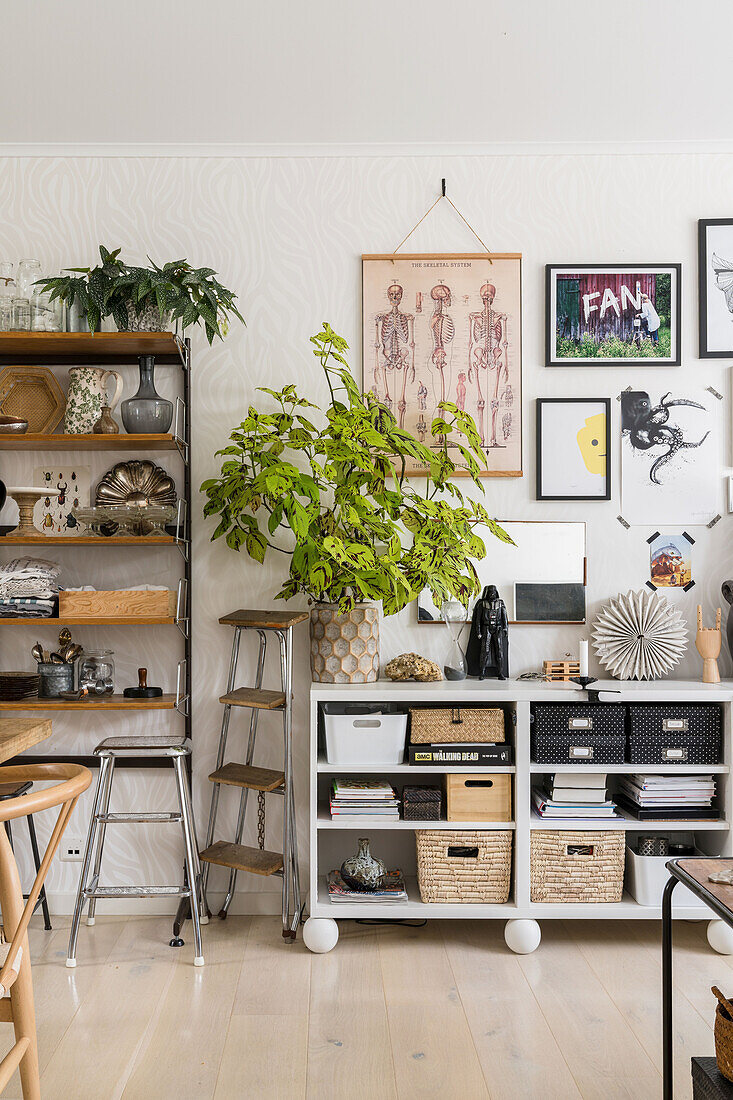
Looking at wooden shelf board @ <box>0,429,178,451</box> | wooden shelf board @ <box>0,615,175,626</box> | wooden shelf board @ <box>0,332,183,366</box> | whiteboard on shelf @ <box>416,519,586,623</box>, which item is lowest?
wooden shelf board @ <box>0,615,175,626</box>

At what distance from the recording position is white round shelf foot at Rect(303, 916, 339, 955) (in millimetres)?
2842

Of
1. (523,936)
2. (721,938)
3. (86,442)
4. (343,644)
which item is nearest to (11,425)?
(86,442)

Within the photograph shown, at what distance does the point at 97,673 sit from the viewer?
3113mm

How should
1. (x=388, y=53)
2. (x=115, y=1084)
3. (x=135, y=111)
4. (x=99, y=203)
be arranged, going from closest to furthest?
(x=115, y=1084)
(x=388, y=53)
(x=135, y=111)
(x=99, y=203)

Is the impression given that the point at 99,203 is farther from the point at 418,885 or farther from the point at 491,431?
the point at 418,885

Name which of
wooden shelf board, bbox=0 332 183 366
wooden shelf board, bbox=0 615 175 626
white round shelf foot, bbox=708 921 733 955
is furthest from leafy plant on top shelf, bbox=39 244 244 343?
white round shelf foot, bbox=708 921 733 955

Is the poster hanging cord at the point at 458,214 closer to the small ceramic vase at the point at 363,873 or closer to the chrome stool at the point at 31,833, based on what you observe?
the small ceramic vase at the point at 363,873

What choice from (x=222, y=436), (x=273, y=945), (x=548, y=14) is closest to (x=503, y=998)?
(x=273, y=945)

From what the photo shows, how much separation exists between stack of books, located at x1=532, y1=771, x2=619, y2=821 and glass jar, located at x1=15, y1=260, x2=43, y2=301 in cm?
245

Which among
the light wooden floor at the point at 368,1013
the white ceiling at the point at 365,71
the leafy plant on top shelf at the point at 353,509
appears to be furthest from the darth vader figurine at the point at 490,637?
the white ceiling at the point at 365,71

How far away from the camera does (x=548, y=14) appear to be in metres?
2.45

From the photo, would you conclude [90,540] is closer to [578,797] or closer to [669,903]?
[578,797]

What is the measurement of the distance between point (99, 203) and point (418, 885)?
273 centimetres

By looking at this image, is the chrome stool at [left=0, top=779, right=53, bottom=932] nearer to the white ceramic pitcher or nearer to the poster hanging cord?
the white ceramic pitcher
